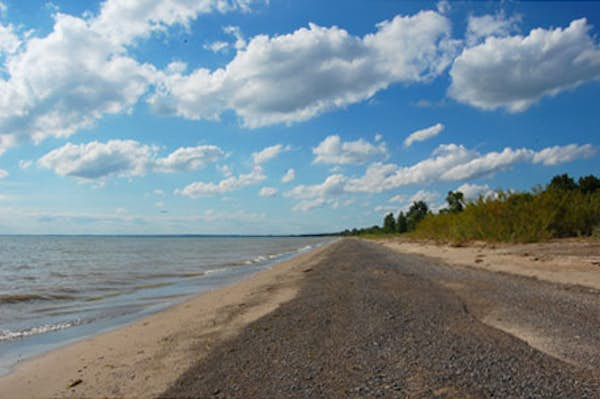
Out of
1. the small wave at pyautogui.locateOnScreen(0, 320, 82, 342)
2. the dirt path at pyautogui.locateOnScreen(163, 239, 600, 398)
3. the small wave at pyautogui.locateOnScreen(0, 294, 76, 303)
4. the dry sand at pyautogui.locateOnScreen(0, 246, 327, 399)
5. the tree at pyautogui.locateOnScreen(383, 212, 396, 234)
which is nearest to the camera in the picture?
the dirt path at pyautogui.locateOnScreen(163, 239, 600, 398)

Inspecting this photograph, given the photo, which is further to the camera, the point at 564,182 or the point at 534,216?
the point at 564,182

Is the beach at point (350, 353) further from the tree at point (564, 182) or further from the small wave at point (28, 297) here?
the tree at point (564, 182)

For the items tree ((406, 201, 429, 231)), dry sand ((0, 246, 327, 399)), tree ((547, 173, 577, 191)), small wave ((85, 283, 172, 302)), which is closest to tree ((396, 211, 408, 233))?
tree ((406, 201, 429, 231))

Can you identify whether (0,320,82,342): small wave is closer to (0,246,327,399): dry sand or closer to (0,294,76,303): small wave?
(0,246,327,399): dry sand

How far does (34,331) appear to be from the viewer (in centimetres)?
788

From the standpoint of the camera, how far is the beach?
355 cm

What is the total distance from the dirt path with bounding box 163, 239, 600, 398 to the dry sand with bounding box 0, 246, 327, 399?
40 cm

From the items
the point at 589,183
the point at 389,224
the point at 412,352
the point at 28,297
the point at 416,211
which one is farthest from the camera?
the point at 389,224

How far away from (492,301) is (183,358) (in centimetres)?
601

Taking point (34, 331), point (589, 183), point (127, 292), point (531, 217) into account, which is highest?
point (589, 183)

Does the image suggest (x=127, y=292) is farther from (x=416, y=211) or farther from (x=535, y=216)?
(x=416, y=211)

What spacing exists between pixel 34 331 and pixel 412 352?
7730 millimetres

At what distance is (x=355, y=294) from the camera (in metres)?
8.68

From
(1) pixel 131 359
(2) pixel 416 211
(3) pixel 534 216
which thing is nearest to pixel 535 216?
(3) pixel 534 216
